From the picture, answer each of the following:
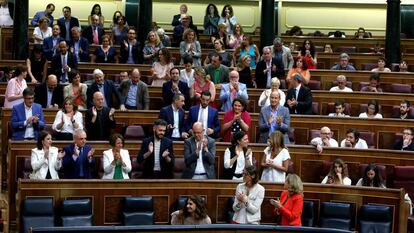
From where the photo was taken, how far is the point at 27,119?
1338 cm

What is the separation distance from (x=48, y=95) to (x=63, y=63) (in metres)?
1.25

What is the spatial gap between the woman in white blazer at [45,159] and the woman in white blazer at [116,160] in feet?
1.67

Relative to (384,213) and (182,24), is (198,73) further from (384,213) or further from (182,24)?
(182,24)

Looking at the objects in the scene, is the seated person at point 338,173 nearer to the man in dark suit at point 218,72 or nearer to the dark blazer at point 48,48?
the man in dark suit at point 218,72

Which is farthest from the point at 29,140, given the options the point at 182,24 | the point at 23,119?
the point at 182,24

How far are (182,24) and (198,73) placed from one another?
4987 mm

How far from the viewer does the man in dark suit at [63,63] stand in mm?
15555

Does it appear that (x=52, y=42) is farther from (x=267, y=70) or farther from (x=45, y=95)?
(x=267, y=70)

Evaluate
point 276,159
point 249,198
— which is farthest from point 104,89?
point 249,198

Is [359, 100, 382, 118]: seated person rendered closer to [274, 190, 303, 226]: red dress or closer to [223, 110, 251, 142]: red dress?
[223, 110, 251, 142]: red dress

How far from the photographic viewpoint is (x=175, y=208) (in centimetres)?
1212

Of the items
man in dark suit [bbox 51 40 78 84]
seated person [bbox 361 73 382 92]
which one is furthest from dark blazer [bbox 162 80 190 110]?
seated person [bbox 361 73 382 92]

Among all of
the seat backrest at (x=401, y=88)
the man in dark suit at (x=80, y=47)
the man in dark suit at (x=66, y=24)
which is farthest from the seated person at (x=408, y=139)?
the man in dark suit at (x=66, y=24)

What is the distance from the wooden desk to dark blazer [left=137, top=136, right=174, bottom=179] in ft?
1.49
